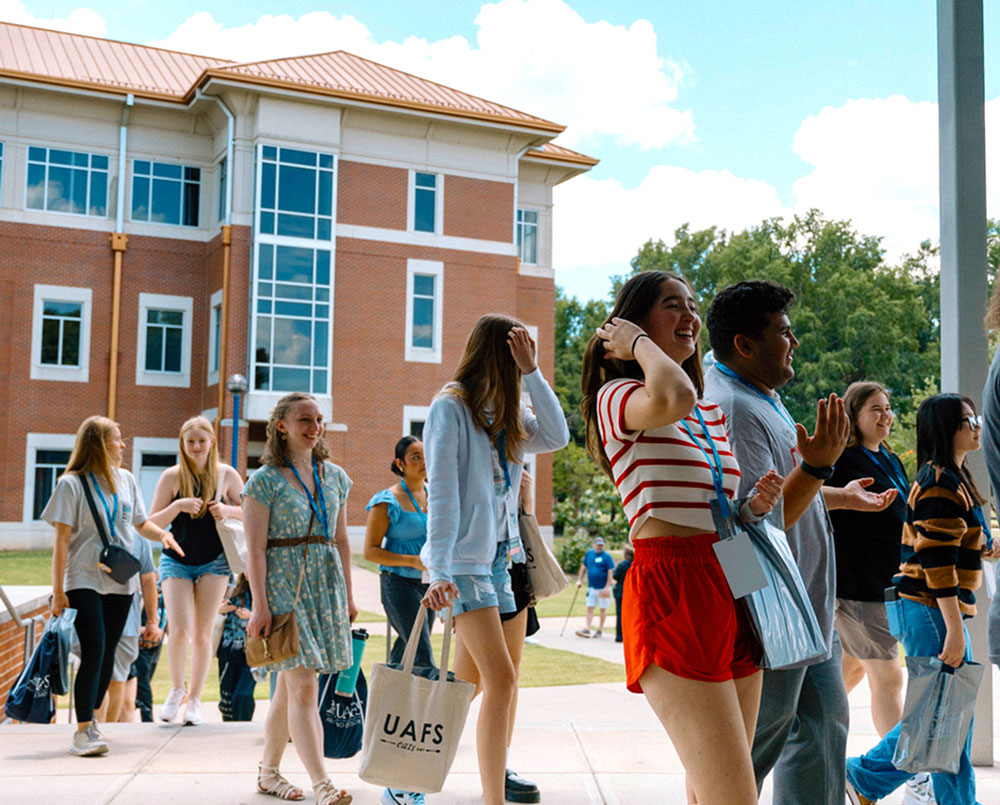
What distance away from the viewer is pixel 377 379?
28453mm

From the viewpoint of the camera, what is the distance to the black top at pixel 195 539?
6648 mm

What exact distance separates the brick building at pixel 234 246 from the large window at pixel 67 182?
0.05 meters

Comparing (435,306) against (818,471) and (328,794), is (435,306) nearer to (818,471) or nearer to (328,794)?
(328,794)

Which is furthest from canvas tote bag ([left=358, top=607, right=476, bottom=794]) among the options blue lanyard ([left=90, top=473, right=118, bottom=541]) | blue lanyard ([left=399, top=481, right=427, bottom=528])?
blue lanyard ([left=90, top=473, right=118, bottom=541])

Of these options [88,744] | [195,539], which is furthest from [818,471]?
[195,539]

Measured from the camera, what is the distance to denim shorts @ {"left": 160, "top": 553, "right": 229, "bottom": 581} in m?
6.68

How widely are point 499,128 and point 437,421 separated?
25973mm

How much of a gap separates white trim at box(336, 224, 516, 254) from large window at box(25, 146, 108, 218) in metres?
6.16

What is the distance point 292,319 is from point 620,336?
25154 millimetres

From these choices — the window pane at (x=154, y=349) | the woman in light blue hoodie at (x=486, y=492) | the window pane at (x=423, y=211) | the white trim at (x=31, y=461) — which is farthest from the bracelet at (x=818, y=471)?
the window pane at (x=154, y=349)

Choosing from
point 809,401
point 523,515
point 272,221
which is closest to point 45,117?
point 272,221

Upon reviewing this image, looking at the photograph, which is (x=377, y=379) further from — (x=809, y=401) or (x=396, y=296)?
(x=809, y=401)

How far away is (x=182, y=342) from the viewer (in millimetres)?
28469

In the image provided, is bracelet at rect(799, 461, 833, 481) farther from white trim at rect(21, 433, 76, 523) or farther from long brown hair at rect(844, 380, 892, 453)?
white trim at rect(21, 433, 76, 523)
